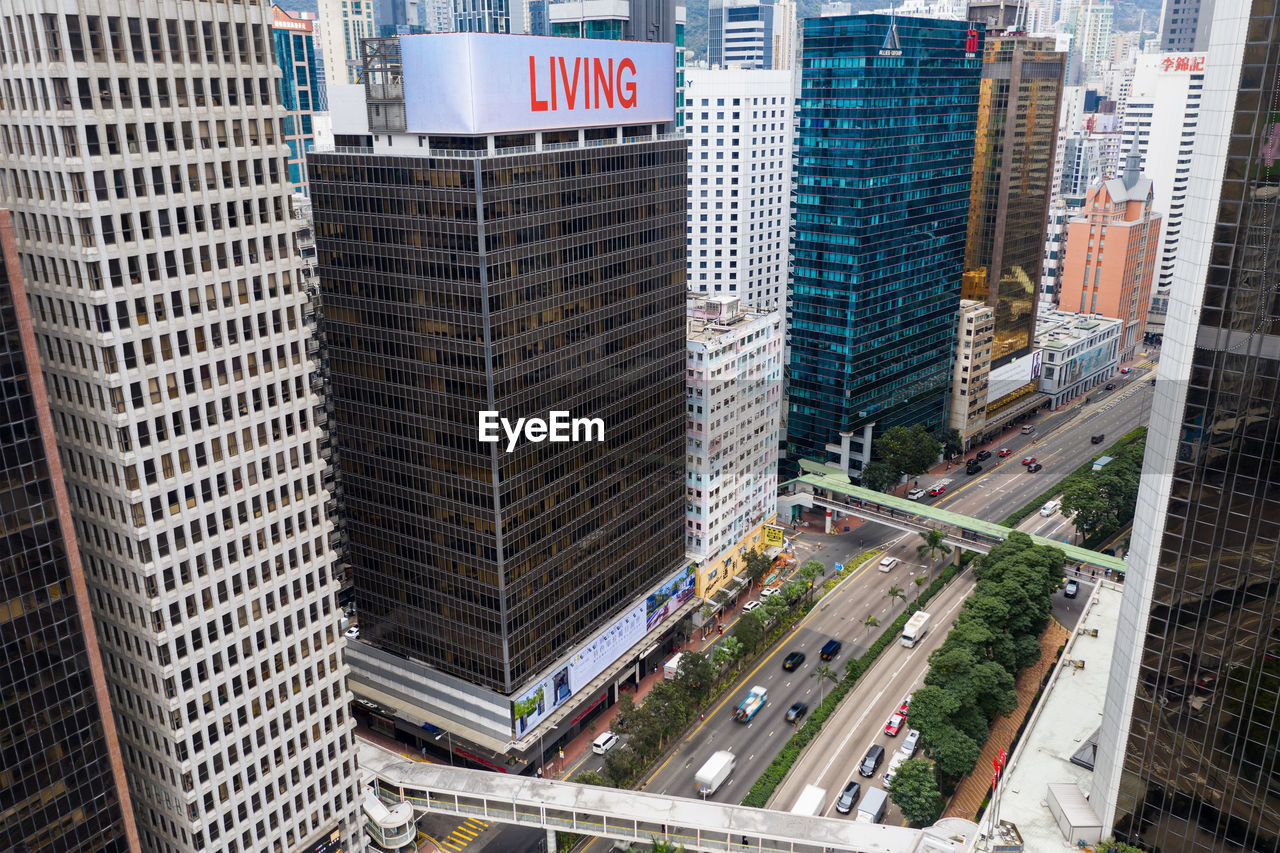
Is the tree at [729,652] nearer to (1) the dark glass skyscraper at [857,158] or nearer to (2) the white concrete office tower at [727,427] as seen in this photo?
(2) the white concrete office tower at [727,427]

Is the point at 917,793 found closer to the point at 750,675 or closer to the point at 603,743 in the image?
the point at 750,675

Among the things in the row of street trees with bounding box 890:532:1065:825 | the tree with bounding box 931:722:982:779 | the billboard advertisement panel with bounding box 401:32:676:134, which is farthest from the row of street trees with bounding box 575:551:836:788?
the billboard advertisement panel with bounding box 401:32:676:134

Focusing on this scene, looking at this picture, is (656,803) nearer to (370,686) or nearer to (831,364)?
(370,686)

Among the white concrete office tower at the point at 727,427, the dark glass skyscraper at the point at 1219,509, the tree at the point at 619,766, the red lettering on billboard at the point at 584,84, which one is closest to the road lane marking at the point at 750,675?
the tree at the point at 619,766

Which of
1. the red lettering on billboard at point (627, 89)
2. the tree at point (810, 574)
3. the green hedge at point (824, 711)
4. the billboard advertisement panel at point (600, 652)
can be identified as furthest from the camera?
the tree at point (810, 574)

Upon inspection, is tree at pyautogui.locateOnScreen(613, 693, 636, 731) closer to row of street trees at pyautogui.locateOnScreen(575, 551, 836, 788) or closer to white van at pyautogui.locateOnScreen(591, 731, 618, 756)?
row of street trees at pyautogui.locateOnScreen(575, 551, 836, 788)

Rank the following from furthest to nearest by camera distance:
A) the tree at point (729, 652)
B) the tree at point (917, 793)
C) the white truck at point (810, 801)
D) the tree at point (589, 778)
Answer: the tree at point (729, 652) < the white truck at point (810, 801) < the tree at point (589, 778) < the tree at point (917, 793)

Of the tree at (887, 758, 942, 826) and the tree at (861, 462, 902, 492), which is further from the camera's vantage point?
the tree at (861, 462, 902, 492)
